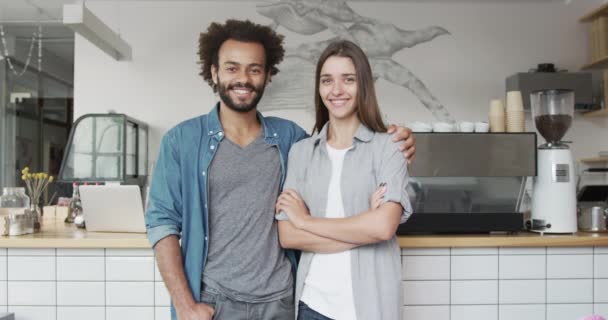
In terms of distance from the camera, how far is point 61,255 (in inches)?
82.7

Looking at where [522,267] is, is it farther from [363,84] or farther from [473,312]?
[363,84]

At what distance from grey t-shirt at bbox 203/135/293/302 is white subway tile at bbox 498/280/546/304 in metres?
0.99

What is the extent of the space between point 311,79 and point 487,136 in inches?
105

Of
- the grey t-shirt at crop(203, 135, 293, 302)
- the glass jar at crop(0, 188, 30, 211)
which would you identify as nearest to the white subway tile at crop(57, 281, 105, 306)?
the glass jar at crop(0, 188, 30, 211)

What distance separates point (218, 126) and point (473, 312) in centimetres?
125

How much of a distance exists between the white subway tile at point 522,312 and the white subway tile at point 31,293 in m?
1.75

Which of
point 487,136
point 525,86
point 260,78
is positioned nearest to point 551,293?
point 487,136

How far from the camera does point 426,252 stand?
6.81 ft

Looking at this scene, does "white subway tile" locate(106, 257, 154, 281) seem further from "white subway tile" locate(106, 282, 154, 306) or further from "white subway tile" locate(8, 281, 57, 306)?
"white subway tile" locate(8, 281, 57, 306)

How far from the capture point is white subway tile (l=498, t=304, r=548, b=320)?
2.09 metres

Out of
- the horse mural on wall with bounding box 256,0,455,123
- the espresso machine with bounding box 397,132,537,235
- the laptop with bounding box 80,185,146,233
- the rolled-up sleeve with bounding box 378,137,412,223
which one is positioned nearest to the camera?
the rolled-up sleeve with bounding box 378,137,412,223

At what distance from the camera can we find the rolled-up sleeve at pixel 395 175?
56.5 inches

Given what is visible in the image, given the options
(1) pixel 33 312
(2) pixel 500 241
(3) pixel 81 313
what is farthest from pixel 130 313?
(2) pixel 500 241

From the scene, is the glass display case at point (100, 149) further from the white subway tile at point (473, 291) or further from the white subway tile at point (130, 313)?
the white subway tile at point (473, 291)
